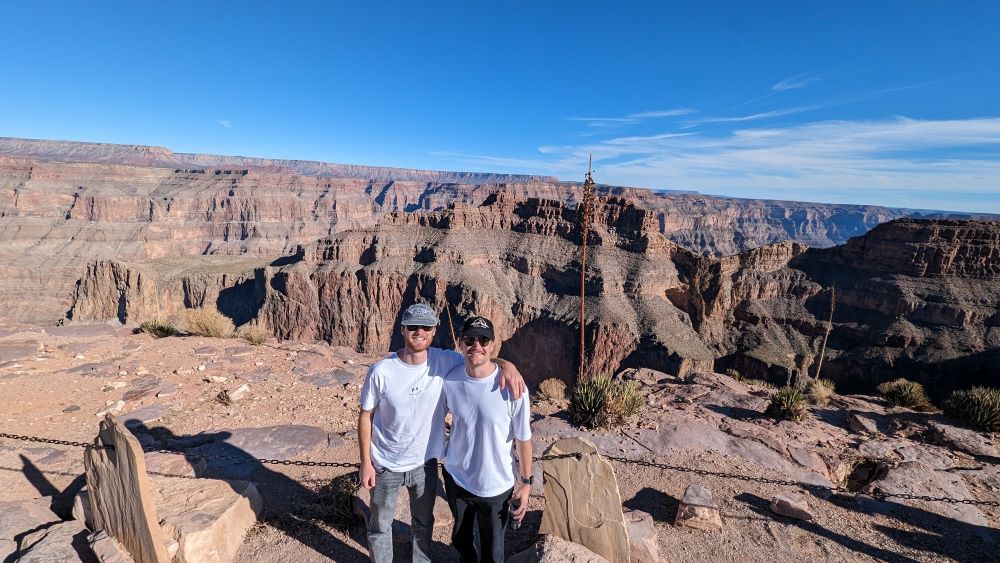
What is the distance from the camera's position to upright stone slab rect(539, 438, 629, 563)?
3.82 m

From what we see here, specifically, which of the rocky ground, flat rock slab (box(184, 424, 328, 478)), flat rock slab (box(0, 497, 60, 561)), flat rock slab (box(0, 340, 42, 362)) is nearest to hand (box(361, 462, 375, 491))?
the rocky ground

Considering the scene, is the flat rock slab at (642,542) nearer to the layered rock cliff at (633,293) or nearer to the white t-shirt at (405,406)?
the white t-shirt at (405,406)

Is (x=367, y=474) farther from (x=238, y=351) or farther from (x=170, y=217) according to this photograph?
(x=170, y=217)

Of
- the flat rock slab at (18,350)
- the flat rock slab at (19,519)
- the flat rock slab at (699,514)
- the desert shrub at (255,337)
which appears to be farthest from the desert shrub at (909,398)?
the flat rock slab at (18,350)

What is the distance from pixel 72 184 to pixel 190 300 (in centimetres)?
8781

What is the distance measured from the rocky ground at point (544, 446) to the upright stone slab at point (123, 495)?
85 cm

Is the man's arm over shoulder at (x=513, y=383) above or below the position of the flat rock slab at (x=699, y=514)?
above

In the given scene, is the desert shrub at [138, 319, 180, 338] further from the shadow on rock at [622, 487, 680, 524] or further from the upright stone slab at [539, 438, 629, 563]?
the shadow on rock at [622, 487, 680, 524]

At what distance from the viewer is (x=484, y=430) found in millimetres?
3283

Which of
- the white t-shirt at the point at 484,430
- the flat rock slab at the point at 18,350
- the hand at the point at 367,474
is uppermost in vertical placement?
the white t-shirt at the point at 484,430

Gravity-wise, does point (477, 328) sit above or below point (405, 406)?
above

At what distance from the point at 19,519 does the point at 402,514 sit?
3614 millimetres

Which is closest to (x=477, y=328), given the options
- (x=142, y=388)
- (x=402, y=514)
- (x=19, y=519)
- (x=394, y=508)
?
(x=394, y=508)

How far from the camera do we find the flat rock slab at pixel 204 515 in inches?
146
